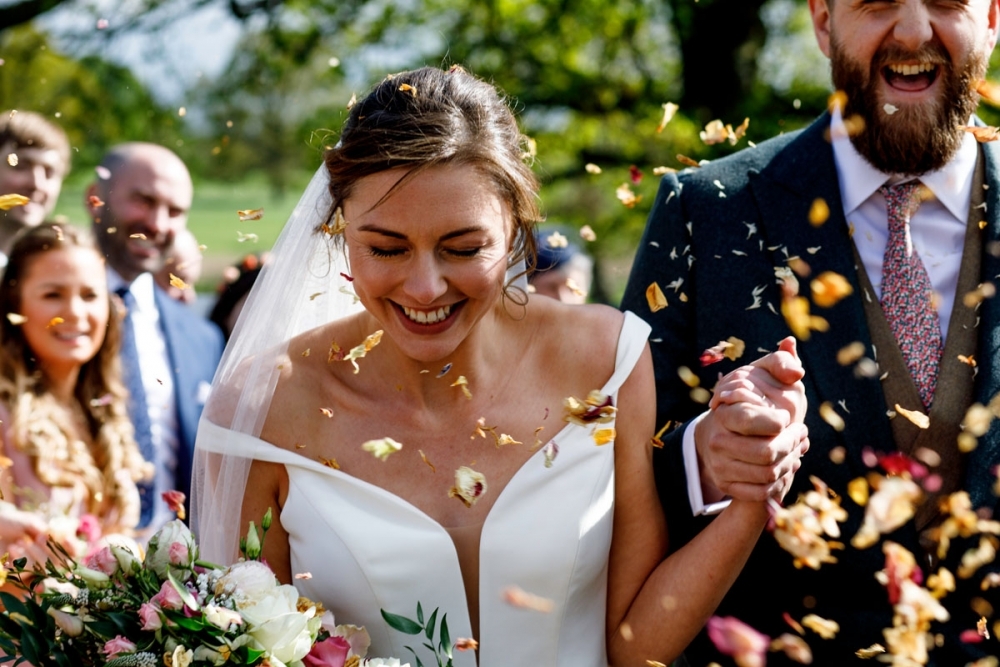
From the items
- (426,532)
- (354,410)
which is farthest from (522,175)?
(426,532)

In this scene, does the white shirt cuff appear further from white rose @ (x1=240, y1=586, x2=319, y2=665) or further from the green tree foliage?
the green tree foliage

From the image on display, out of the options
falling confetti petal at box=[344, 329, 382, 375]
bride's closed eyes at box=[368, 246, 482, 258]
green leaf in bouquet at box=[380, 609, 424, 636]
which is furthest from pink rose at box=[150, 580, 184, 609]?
bride's closed eyes at box=[368, 246, 482, 258]

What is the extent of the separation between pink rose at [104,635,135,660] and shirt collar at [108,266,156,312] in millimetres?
2693

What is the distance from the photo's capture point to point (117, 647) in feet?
7.13

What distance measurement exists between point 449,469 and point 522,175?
0.75 m

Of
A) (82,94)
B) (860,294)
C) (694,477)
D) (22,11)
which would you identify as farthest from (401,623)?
(22,11)

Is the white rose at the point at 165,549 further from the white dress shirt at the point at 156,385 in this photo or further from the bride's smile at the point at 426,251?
the white dress shirt at the point at 156,385

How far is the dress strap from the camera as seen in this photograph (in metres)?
2.95

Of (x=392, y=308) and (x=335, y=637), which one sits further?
(x=392, y=308)

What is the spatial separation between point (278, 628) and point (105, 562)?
0.41m

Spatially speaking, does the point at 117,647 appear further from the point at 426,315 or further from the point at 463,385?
the point at 463,385

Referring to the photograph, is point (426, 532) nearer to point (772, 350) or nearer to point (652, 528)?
point (652, 528)

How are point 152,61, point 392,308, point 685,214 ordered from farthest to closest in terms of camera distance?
point 152,61 → point 685,214 → point 392,308

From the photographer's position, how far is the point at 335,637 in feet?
8.05
